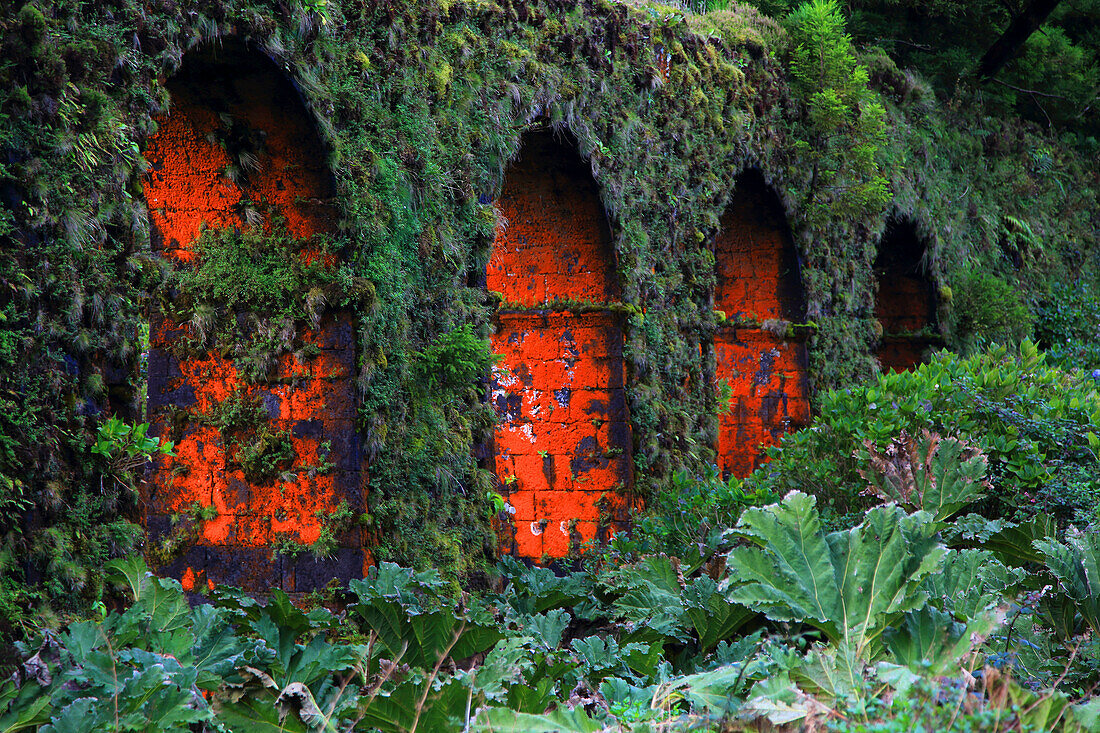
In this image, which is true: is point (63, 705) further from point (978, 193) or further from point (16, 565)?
point (978, 193)

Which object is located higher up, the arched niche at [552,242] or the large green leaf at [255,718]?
the arched niche at [552,242]

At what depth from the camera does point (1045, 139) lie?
1313 cm

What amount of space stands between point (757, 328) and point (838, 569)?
21.7ft

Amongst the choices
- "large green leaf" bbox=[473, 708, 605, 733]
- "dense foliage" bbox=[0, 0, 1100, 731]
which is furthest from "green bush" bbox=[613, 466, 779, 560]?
"large green leaf" bbox=[473, 708, 605, 733]

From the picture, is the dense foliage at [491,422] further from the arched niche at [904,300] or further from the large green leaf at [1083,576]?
the arched niche at [904,300]

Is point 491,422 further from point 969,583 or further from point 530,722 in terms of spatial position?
point 530,722

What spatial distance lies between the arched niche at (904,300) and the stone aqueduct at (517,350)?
21 millimetres

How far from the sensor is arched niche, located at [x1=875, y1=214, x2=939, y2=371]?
1098 cm

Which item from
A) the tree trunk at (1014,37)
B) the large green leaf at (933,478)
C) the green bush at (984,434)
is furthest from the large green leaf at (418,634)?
the tree trunk at (1014,37)

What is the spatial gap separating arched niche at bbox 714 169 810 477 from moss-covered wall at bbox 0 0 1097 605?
7.2 inches

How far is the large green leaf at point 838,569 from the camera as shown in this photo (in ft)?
8.10

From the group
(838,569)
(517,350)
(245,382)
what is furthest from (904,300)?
(838,569)

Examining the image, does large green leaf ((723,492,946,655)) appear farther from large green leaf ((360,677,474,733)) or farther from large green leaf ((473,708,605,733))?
large green leaf ((360,677,474,733))

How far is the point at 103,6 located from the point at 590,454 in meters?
4.27
